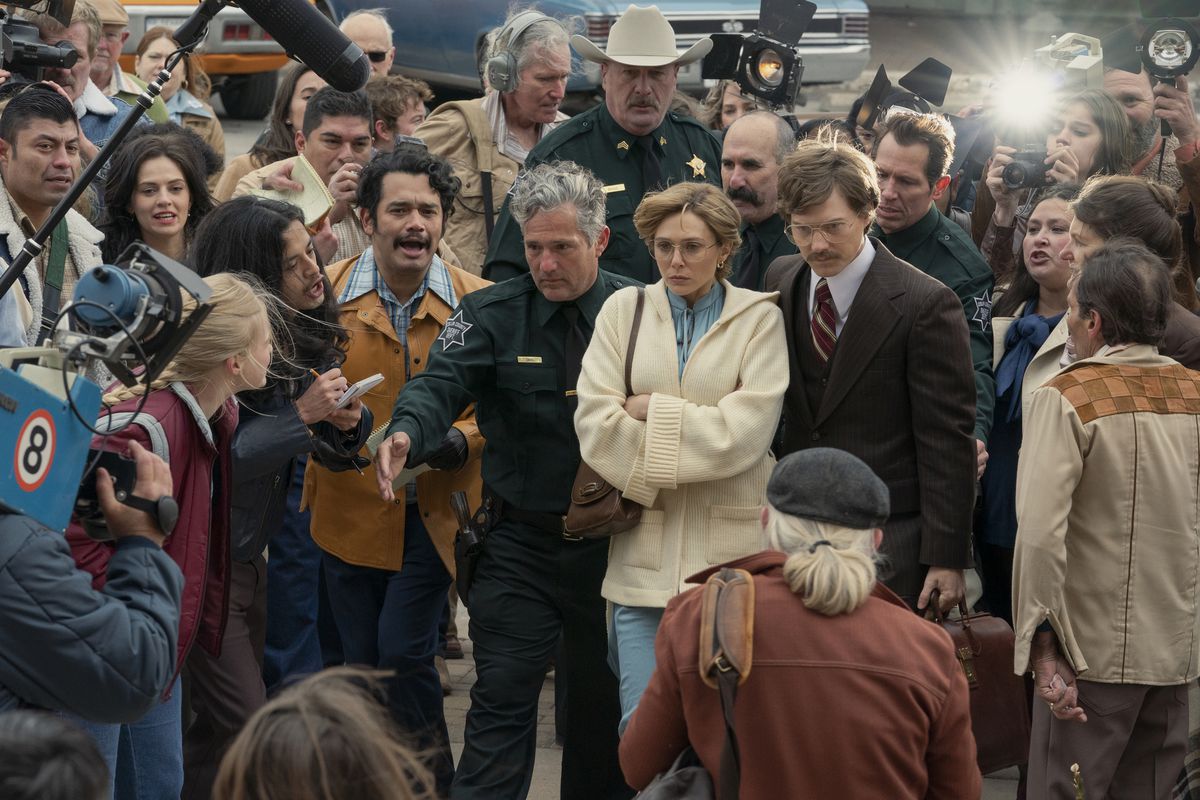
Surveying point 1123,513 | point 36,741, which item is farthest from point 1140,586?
point 36,741

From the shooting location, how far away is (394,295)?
525 centimetres

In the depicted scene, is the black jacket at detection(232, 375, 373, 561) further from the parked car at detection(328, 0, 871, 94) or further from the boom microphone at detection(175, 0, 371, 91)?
the parked car at detection(328, 0, 871, 94)

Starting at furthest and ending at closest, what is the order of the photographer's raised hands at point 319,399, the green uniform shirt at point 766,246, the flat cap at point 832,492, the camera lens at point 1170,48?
the camera lens at point 1170,48
the green uniform shirt at point 766,246
the photographer's raised hands at point 319,399
the flat cap at point 832,492

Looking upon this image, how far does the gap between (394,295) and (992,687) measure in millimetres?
2426

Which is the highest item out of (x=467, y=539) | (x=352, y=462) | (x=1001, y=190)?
(x=1001, y=190)

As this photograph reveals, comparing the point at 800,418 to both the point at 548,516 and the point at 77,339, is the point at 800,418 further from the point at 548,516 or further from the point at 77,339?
the point at 77,339

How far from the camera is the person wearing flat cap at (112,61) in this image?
24.3 feet

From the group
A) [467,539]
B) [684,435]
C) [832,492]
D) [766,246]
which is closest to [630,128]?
[766,246]

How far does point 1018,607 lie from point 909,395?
0.64m

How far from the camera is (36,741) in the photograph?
2.11 meters

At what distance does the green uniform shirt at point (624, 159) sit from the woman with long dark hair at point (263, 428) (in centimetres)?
91

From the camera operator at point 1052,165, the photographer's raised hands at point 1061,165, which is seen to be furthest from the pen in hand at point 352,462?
the photographer's raised hands at point 1061,165

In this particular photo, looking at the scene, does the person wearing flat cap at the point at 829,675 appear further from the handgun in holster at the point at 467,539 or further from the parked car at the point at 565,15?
the parked car at the point at 565,15

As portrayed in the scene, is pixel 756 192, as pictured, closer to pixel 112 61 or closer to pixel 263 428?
pixel 263 428
